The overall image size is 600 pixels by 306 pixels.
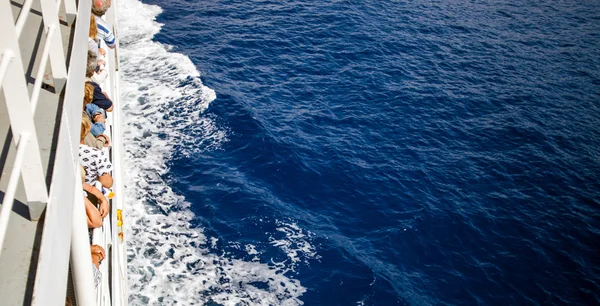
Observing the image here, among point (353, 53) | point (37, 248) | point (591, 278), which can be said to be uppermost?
point (37, 248)

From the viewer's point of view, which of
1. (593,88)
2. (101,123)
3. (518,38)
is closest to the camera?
(101,123)

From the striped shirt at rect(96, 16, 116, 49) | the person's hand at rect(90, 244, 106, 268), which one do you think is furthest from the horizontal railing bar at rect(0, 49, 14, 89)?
the striped shirt at rect(96, 16, 116, 49)

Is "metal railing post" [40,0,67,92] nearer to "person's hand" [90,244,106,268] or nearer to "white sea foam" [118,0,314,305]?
"person's hand" [90,244,106,268]

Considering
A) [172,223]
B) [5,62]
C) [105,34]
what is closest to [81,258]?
[5,62]

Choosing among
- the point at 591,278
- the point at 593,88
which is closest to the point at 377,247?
the point at 591,278

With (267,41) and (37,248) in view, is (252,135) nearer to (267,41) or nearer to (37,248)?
(267,41)

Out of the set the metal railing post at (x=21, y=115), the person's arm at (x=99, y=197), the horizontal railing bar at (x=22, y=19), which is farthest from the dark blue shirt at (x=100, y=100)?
the metal railing post at (x=21, y=115)

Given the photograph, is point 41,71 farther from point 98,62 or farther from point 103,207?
point 98,62
